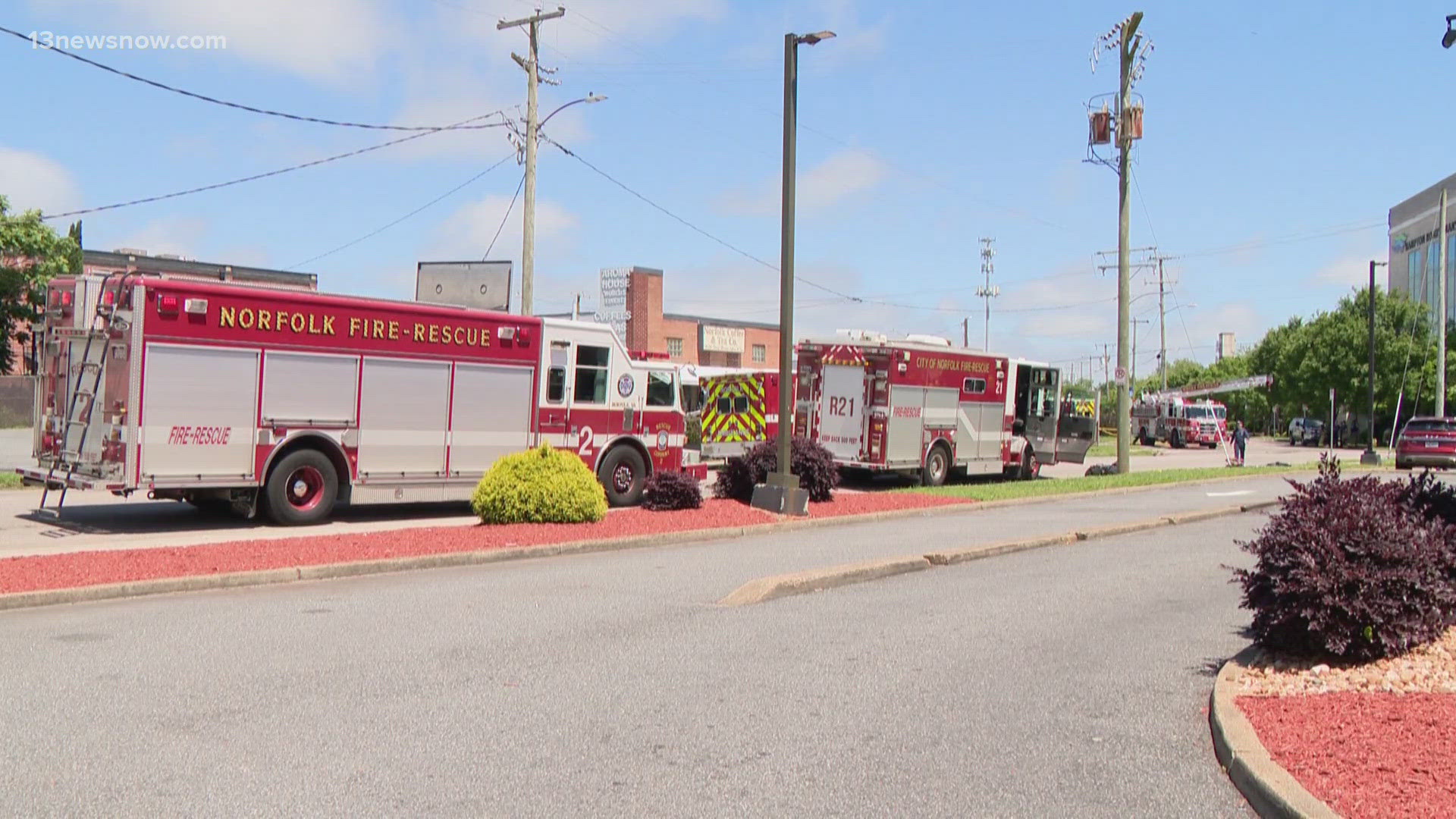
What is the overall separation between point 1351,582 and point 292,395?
40.4ft

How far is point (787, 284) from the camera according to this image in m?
18.3

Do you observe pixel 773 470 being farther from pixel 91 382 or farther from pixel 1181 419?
pixel 1181 419

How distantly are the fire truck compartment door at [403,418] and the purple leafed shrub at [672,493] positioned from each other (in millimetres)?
2962

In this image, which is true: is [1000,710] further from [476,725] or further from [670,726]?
[476,725]

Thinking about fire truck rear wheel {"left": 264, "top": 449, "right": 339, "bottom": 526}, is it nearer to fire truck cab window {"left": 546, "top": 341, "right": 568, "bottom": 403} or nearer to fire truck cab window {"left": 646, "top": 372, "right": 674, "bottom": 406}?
fire truck cab window {"left": 546, "top": 341, "right": 568, "bottom": 403}

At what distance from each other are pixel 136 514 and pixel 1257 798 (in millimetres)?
15017

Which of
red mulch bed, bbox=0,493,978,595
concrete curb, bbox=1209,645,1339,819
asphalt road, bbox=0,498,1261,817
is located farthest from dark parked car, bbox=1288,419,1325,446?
concrete curb, bbox=1209,645,1339,819

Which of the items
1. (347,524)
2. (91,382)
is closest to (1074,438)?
(347,524)

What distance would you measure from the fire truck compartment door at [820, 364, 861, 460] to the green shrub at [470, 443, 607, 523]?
10.1 meters

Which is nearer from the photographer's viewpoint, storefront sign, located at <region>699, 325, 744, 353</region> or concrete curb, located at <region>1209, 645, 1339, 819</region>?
concrete curb, located at <region>1209, 645, 1339, 819</region>

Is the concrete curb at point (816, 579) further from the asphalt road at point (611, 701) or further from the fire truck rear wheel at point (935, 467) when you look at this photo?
the fire truck rear wheel at point (935, 467)

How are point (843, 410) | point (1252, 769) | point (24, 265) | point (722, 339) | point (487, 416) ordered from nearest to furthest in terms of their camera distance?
point (1252, 769), point (487, 416), point (843, 410), point (24, 265), point (722, 339)

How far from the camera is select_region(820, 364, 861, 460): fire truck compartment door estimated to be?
80.9ft

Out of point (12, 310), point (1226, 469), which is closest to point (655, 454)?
point (1226, 469)
